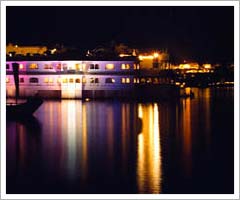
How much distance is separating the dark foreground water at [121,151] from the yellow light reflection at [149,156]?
0.04 feet

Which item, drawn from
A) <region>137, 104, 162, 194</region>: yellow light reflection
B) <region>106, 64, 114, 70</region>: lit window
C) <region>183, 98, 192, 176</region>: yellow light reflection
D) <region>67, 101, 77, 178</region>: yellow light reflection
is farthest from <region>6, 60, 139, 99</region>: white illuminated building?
<region>137, 104, 162, 194</region>: yellow light reflection

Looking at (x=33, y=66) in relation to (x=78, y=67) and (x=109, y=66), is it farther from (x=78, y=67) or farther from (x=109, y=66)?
(x=109, y=66)

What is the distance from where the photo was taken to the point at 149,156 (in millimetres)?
9641

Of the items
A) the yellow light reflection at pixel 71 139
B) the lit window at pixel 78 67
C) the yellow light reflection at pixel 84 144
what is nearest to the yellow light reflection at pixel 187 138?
the yellow light reflection at pixel 84 144

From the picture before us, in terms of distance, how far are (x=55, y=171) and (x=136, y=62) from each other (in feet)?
45.2

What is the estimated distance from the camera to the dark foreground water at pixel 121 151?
754 cm

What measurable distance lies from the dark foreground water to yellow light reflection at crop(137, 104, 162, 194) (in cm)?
1

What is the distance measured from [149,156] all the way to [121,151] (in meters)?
0.79

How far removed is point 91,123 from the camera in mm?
14719

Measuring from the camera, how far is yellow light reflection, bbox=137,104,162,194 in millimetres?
7387

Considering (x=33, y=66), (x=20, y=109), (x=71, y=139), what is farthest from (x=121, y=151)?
(x=33, y=66)

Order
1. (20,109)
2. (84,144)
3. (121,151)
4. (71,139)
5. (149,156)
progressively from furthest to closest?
1. (20,109)
2. (71,139)
3. (84,144)
4. (121,151)
5. (149,156)

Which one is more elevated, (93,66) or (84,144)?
(93,66)

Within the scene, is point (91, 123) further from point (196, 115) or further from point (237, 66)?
point (237, 66)
